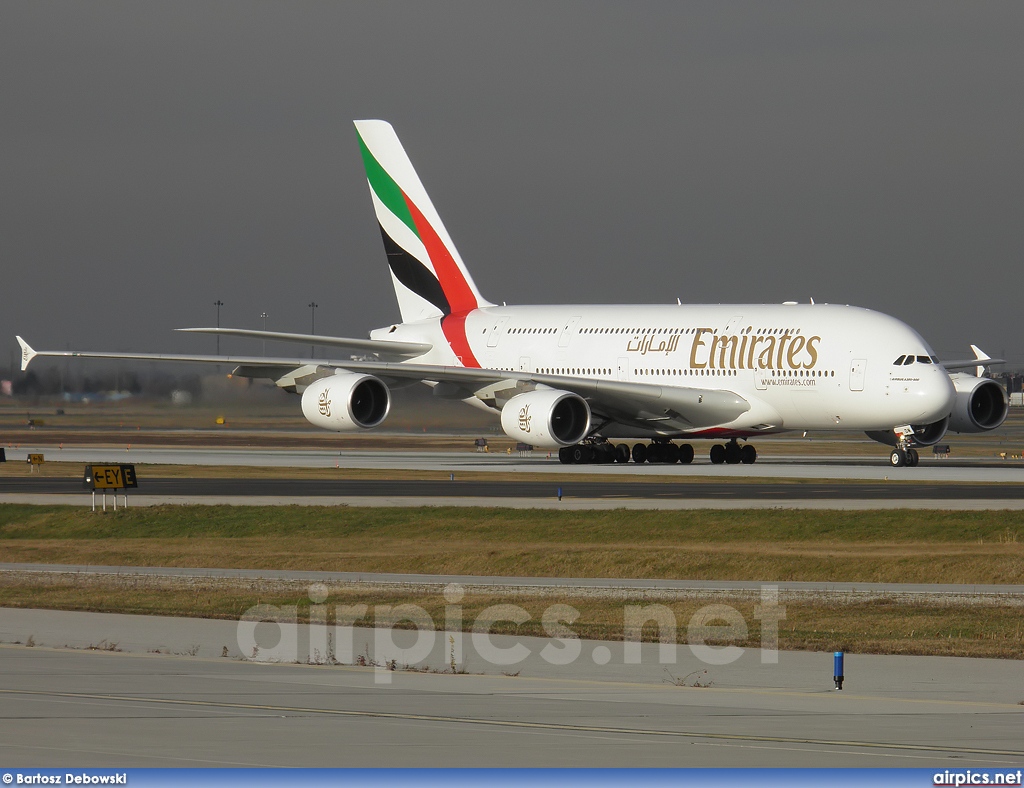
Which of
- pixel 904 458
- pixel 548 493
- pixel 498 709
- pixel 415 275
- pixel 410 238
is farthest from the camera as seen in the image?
pixel 410 238

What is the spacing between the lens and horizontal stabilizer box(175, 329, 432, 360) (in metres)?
52.7

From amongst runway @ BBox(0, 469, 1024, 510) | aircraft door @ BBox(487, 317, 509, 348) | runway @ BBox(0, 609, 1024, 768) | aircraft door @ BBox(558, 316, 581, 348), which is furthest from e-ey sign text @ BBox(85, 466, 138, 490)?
aircraft door @ BBox(487, 317, 509, 348)

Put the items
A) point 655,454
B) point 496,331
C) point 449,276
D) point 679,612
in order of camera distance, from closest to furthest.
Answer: point 679,612
point 655,454
point 496,331
point 449,276

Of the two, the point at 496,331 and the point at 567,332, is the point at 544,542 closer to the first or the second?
the point at 567,332

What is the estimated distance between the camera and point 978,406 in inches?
2046

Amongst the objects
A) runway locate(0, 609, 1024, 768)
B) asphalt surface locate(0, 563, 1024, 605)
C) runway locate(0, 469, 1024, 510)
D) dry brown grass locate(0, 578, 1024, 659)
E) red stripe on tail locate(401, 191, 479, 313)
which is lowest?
runway locate(0, 609, 1024, 768)

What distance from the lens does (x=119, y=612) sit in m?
21.0

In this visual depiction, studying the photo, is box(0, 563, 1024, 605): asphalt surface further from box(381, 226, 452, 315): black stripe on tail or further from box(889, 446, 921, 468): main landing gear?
box(381, 226, 452, 315): black stripe on tail

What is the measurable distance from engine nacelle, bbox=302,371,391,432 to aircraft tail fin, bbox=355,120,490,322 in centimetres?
976

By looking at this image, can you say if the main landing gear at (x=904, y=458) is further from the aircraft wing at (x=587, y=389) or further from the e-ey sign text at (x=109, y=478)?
the e-ey sign text at (x=109, y=478)

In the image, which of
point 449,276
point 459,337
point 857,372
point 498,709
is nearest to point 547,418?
point 857,372

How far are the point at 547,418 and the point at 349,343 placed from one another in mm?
10497

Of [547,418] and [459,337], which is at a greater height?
[459,337]

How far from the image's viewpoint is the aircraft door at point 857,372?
157ft
